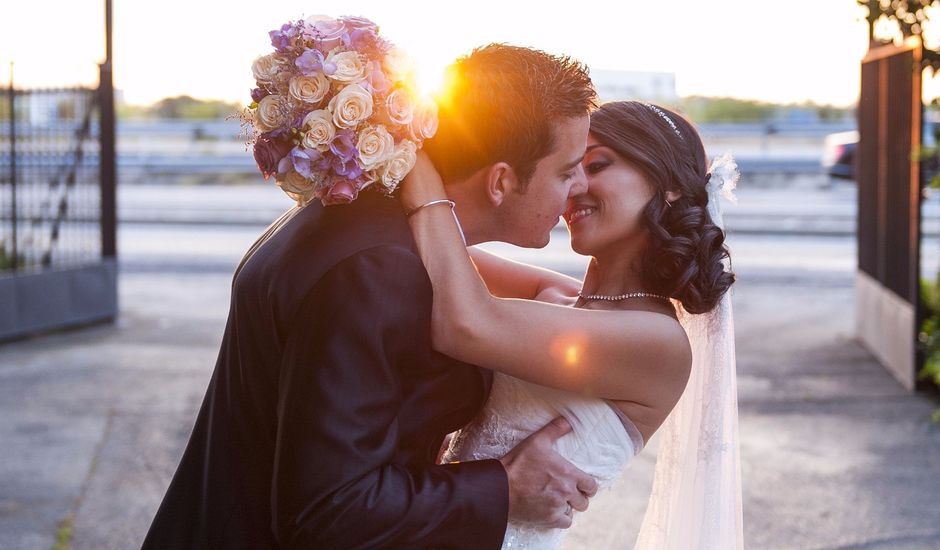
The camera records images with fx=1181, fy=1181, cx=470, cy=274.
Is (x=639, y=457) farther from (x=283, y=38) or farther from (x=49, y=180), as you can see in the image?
(x=49, y=180)

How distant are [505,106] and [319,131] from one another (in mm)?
396

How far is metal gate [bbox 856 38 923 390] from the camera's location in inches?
328

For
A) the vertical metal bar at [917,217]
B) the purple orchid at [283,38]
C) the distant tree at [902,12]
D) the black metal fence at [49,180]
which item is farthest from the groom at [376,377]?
the black metal fence at [49,180]

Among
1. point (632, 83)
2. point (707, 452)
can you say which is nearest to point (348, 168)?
point (707, 452)

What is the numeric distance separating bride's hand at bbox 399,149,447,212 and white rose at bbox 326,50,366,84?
27 cm

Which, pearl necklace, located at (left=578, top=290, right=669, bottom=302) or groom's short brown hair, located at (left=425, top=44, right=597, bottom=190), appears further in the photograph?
pearl necklace, located at (left=578, top=290, right=669, bottom=302)

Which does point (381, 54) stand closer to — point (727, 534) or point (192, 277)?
point (727, 534)

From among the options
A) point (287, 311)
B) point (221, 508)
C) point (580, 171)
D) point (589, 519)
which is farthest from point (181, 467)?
point (589, 519)

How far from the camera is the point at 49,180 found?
1058 cm

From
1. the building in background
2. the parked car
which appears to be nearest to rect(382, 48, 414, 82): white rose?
the building in background

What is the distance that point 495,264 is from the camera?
3.69 metres

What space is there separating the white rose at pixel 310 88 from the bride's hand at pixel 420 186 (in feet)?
0.95

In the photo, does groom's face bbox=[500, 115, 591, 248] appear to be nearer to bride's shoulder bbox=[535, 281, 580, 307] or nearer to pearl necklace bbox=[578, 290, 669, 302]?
pearl necklace bbox=[578, 290, 669, 302]

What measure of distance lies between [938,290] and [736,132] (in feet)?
76.0
